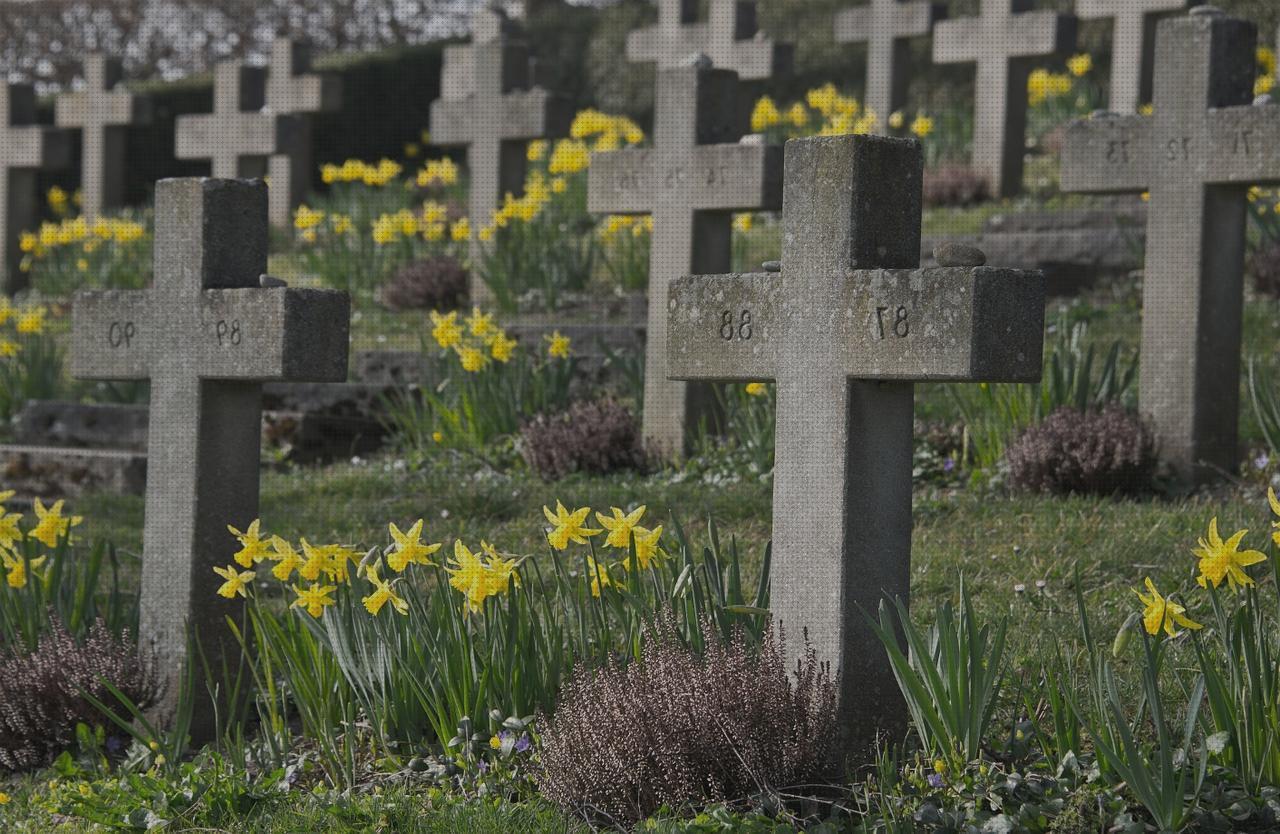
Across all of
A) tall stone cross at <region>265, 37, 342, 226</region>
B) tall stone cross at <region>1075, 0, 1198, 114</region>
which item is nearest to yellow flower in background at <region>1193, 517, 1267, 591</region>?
tall stone cross at <region>1075, 0, 1198, 114</region>

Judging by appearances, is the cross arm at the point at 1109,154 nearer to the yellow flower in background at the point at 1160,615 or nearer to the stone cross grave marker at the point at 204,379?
the stone cross grave marker at the point at 204,379

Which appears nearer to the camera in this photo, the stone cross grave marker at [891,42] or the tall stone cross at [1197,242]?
the tall stone cross at [1197,242]

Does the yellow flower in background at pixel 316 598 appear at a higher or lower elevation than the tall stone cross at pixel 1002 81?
lower

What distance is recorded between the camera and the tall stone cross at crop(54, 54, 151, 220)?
1480 centimetres

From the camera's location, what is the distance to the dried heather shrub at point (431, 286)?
1088 centimetres

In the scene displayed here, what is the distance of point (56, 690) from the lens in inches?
181

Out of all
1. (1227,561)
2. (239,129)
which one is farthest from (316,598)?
(239,129)

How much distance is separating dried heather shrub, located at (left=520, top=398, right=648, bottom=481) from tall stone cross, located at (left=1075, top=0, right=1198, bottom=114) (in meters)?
6.48

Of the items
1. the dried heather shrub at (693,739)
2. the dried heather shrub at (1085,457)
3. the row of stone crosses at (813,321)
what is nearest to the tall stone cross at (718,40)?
the row of stone crosses at (813,321)

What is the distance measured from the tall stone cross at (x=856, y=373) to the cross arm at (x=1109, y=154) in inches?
137

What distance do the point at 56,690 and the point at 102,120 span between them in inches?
450

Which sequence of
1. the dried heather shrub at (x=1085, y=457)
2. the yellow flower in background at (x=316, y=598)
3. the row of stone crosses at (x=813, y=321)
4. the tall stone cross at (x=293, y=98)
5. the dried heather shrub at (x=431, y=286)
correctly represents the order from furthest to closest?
the tall stone cross at (x=293, y=98) < the dried heather shrub at (x=431, y=286) < the dried heather shrub at (x=1085, y=457) < the yellow flower in background at (x=316, y=598) < the row of stone crosses at (x=813, y=321)

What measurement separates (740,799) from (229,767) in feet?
4.52

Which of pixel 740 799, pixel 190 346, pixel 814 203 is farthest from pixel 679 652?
pixel 190 346
